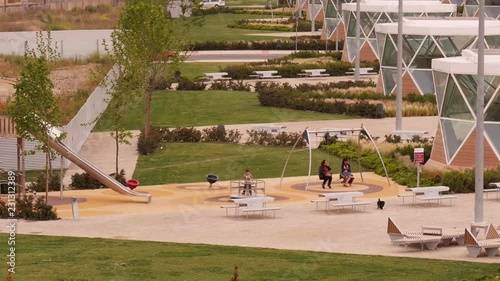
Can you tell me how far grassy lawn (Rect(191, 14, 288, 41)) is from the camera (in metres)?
123

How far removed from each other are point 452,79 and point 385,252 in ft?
52.2

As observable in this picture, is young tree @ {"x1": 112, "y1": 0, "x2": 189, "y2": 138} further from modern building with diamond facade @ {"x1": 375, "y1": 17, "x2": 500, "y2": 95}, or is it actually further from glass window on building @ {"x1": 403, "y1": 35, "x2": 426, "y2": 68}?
glass window on building @ {"x1": 403, "y1": 35, "x2": 426, "y2": 68}

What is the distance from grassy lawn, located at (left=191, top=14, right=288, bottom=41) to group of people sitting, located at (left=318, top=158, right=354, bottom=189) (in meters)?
70.4

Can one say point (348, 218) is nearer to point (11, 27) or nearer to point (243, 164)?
point (243, 164)

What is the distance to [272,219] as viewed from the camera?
43.8 metres

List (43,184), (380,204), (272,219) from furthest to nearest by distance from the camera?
(43,184), (380,204), (272,219)

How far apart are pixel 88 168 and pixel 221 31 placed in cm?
8436

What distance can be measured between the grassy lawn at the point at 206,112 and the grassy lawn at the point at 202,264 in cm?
2792

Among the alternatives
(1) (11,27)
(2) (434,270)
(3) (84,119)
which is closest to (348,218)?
(2) (434,270)

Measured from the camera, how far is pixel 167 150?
193 ft

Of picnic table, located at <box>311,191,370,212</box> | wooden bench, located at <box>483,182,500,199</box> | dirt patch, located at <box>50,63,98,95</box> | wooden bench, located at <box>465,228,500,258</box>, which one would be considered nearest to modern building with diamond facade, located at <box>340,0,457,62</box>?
dirt patch, located at <box>50,63,98,95</box>

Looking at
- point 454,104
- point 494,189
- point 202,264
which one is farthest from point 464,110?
point 202,264

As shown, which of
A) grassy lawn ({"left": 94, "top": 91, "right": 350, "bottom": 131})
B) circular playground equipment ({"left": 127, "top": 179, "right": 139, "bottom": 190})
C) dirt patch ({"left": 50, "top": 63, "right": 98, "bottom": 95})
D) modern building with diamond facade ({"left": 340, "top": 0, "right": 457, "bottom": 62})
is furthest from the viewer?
modern building with diamond facade ({"left": 340, "top": 0, "right": 457, "bottom": 62})

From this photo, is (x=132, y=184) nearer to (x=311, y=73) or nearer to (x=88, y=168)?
(x=88, y=168)
